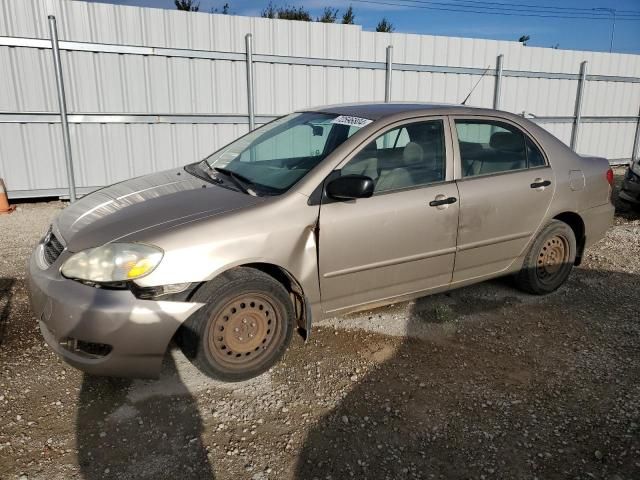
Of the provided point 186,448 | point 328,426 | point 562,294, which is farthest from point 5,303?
point 562,294

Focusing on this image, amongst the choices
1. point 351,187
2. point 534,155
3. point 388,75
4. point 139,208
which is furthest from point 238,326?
point 388,75

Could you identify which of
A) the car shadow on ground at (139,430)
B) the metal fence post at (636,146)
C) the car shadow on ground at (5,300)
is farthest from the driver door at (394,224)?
the metal fence post at (636,146)

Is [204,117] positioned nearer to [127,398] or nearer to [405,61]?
[405,61]

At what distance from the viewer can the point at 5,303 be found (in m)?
4.18

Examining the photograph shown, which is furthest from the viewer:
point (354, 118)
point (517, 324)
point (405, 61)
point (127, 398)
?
point (405, 61)

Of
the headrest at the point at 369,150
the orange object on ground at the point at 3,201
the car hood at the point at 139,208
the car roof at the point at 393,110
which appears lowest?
the orange object on ground at the point at 3,201

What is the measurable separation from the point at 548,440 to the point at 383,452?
2.91 ft

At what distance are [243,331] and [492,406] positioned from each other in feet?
5.00

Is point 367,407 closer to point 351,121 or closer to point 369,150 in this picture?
point 369,150

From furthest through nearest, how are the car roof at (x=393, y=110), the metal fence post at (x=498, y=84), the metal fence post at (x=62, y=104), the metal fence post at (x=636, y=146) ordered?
the metal fence post at (x=636, y=146) < the metal fence post at (x=498, y=84) < the metal fence post at (x=62, y=104) < the car roof at (x=393, y=110)

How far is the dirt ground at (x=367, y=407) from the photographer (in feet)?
8.13

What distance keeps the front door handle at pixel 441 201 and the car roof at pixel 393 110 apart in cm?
64

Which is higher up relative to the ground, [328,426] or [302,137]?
[302,137]

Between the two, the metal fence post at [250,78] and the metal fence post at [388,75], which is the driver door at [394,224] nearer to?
the metal fence post at [250,78]
